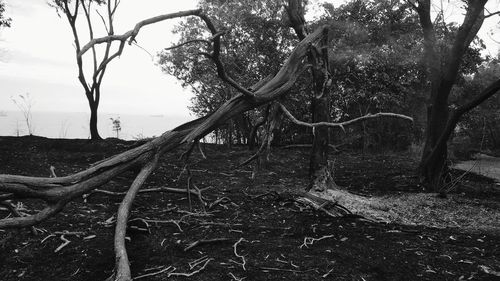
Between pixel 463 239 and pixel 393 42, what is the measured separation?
26.5 ft

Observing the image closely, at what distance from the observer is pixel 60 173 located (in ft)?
27.1

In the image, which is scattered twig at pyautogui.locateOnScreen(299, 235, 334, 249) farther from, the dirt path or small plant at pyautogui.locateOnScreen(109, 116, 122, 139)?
small plant at pyautogui.locateOnScreen(109, 116, 122, 139)

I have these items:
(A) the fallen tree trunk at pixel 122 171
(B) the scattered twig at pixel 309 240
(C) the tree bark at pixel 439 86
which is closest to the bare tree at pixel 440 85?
(C) the tree bark at pixel 439 86

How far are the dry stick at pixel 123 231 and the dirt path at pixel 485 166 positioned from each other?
9.05m

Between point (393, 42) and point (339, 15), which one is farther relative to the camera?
point (339, 15)

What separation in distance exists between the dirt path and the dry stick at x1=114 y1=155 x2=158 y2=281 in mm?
9050

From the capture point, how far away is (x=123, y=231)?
130 inches

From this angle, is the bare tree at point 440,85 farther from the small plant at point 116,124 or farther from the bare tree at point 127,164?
the small plant at point 116,124

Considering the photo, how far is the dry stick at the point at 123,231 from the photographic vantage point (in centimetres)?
293

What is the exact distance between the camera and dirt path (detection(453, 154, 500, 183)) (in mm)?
10998

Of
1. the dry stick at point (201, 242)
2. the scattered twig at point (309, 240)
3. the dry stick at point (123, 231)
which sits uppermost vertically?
the dry stick at point (123, 231)

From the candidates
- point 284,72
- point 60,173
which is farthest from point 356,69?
point 60,173

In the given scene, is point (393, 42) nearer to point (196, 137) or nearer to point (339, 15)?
point (339, 15)

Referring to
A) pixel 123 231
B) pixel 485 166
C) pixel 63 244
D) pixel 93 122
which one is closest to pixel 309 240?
pixel 123 231
